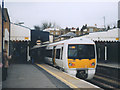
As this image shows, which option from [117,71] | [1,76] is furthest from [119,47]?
[1,76]

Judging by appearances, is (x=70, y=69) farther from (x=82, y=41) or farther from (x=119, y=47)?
(x=119, y=47)

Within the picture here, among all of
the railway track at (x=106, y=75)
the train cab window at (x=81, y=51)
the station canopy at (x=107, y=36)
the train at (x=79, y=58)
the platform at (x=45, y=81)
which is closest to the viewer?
the platform at (x=45, y=81)

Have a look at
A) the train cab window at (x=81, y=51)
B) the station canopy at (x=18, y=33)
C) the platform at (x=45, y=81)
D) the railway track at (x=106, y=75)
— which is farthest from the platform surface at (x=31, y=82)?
the station canopy at (x=18, y=33)

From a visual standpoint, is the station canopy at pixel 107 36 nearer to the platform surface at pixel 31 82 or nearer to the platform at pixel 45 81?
the platform at pixel 45 81

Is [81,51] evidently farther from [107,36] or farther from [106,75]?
[107,36]

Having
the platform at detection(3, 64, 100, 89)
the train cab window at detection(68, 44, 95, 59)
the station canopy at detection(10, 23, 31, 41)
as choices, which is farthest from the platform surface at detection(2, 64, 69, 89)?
the station canopy at detection(10, 23, 31, 41)

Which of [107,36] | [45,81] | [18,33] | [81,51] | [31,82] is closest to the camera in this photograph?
[31,82]

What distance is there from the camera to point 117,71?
17.7m

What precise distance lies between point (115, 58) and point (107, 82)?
684 inches

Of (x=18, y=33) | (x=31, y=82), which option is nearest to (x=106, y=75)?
(x=18, y=33)

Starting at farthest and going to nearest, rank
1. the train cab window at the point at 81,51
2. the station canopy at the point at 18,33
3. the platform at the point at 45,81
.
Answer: the station canopy at the point at 18,33 < the train cab window at the point at 81,51 < the platform at the point at 45,81

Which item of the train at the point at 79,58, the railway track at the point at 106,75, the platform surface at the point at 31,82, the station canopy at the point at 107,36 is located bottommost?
the railway track at the point at 106,75

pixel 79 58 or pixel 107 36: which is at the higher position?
pixel 107 36

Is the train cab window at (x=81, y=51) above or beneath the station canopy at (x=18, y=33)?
beneath
